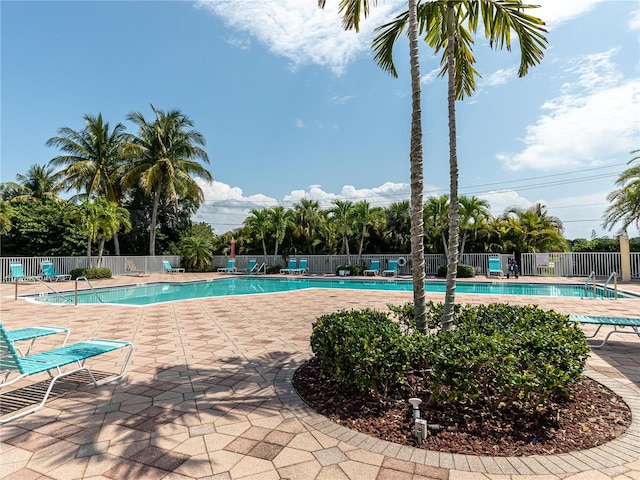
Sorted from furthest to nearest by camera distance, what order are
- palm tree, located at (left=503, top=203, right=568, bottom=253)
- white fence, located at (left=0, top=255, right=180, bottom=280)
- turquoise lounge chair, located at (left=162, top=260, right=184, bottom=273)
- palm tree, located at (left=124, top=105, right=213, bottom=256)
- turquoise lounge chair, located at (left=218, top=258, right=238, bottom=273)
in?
1. turquoise lounge chair, located at (left=218, top=258, right=238, bottom=273)
2. turquoise lounge chair, located at (left=162, top=260, right=184, bottom=273)
3. palm tree, located at (left=124, top=105, right=213, bottom=256)
4. palm tree, located at (left=503, top=203, right=568, bottom=253)
5. white fence, located at (left=0, top=255, right=180, bottom=280)

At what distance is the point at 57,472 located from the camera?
227cm

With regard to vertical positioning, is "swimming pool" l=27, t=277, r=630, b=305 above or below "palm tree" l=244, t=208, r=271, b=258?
below

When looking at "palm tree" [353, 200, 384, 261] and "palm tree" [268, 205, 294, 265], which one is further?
"palm tree" [268, 205, 294, 265]

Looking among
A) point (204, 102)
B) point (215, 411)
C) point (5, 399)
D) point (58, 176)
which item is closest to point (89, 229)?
point (204, 102)

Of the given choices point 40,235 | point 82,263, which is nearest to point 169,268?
point 82,263

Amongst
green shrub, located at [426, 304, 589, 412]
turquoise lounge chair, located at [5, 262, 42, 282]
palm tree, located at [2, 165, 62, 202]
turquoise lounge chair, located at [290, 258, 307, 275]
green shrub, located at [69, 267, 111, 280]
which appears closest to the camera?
green shrub, located at [426, 304, 589, 412]

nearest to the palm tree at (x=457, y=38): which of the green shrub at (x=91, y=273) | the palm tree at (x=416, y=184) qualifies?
the palm tree at (x=416, y=184)

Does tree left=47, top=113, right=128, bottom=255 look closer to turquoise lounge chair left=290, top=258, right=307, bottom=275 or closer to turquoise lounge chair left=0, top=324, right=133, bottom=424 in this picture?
turquoise lounge chair left=290, top=258, right=307, bottom=275

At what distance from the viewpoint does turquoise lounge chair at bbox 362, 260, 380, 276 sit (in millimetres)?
21992

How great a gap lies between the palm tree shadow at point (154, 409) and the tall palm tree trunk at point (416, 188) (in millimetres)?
1620

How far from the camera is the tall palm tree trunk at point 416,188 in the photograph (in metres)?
3.72

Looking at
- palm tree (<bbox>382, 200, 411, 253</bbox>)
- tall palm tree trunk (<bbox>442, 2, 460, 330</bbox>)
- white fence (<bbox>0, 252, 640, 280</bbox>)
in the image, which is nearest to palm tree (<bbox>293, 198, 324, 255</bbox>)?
white fence (<bbox>0, 252, 640, 280</bbox>)

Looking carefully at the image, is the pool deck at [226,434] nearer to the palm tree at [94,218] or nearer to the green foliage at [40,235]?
the palm tree at [94,218]

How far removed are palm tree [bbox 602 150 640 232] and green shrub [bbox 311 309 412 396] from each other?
70.3ft
